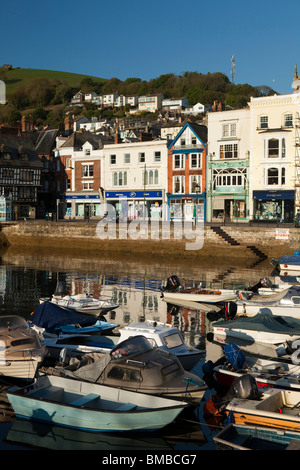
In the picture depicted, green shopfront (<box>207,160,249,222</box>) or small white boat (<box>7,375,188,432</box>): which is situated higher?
green shopfront (<box>207,160,249,222</box>)

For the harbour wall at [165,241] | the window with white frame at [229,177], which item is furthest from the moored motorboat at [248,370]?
the window with white frame at [229,177]

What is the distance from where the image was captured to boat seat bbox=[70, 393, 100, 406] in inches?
588

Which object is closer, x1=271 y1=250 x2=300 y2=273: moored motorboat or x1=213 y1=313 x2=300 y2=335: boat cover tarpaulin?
x1=213 y1=313 x2=300 y2=335: boat cover tarpaulin

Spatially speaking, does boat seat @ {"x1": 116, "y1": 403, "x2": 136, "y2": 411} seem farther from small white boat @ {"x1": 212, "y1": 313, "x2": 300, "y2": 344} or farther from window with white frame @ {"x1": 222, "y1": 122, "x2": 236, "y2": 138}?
window with white frame @ {"x1": 222, "y1": 122, "x2": 236, "y2": 138}

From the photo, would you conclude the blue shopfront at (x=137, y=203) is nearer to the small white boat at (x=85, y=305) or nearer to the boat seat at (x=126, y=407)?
the small white boat at (x=85, y=305)

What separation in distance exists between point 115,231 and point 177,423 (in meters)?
44.9

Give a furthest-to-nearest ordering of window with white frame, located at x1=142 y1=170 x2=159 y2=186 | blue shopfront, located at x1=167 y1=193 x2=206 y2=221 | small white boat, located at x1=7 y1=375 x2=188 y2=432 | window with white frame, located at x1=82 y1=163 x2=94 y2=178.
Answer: window with white frame, located at x1=82 y1=163 x2=94 y2=178, window with white frame, located at x1=142 y1=170 x2=159 y2=186, blue shopfront, located at x1=167 y1=193 x2=206 y2=221, small white boat, located at x1=7 y1=375 x2=188 y2=432

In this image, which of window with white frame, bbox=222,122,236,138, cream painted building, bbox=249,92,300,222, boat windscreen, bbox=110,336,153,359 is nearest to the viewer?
boat windscreen, bbox=110,336,153,359

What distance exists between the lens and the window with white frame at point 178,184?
67.9 metres

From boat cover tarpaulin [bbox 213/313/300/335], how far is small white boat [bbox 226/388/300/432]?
27.8 feet

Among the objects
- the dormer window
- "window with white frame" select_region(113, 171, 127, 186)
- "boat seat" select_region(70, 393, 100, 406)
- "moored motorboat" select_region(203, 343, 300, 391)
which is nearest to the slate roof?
"window with white frame" select_region(113, 171, 127, 186)

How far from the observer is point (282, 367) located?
59.6 ft
